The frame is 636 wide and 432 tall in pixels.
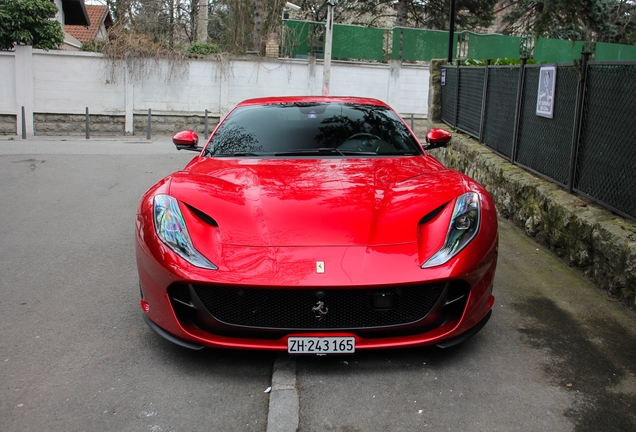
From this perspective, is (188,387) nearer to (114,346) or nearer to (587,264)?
(114,346)

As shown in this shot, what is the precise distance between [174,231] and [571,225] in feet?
11.6

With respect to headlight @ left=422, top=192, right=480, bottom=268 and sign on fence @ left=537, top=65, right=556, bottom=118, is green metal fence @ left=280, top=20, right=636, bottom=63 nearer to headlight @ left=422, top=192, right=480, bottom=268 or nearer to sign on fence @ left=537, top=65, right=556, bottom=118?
sign on fence @ left=537, top=65, right=556, bottom=118

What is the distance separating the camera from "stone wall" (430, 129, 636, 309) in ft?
15.2

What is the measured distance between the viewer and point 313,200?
3.74 meters

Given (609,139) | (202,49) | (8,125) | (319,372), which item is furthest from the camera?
(202,49)

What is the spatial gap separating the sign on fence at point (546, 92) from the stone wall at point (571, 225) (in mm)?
711

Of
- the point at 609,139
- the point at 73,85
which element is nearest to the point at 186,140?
the point at 609,139

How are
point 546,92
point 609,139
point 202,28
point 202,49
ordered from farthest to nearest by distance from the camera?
1. point 202,28
2. point 202,49
3. point 546,92
4. point 609,139

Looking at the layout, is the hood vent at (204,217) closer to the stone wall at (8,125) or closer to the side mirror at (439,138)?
the side mirror at (439,138)

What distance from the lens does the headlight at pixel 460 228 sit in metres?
3.37

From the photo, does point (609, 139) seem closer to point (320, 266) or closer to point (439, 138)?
point (439, 138)

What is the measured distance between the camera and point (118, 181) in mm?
10406

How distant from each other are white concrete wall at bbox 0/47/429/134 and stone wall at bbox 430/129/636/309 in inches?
628

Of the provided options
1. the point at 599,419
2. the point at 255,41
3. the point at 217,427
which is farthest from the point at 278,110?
the point at 255,41
